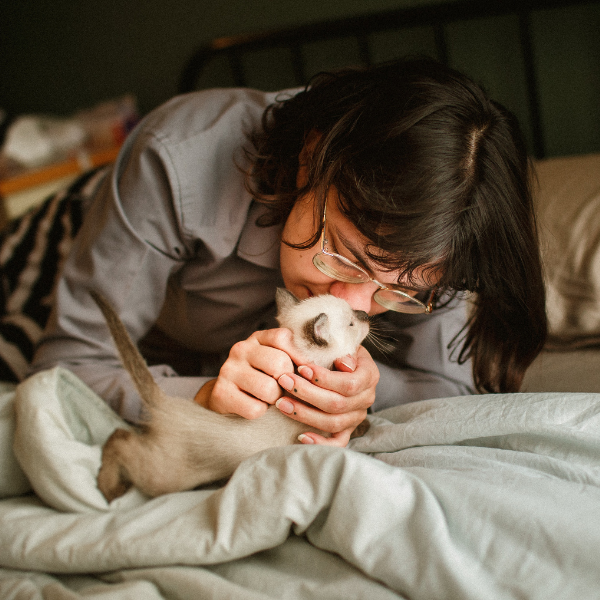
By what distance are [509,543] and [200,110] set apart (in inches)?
35.6

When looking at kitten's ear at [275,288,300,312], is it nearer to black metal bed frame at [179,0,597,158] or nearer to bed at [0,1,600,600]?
bed at [0,1,600,600]

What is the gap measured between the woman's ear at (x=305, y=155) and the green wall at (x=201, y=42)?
1022 mm

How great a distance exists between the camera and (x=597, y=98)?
145 centimetres

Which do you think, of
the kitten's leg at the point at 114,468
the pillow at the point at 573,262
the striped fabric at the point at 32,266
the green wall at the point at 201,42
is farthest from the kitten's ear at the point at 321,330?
the green wall at the point at 201,42

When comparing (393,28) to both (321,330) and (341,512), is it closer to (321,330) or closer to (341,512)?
(321,330)

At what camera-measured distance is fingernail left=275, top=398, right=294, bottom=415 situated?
74 centimetres

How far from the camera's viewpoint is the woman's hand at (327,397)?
2.42 ft

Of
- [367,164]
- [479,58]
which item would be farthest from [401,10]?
[367,164]

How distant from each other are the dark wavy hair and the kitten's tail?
1.03 feet

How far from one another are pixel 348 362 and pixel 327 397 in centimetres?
10

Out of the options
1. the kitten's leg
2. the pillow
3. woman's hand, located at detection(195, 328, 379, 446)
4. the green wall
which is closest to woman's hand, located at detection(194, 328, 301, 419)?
woman's hand, located at detection(195, 328, 379, 446)

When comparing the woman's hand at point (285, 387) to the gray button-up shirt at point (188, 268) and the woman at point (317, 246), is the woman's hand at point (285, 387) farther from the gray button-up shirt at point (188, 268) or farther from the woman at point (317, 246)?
the gray button-up shirt at point (188, 268)

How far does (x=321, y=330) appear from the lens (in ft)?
2.76

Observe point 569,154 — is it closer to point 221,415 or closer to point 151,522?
point 221,415
